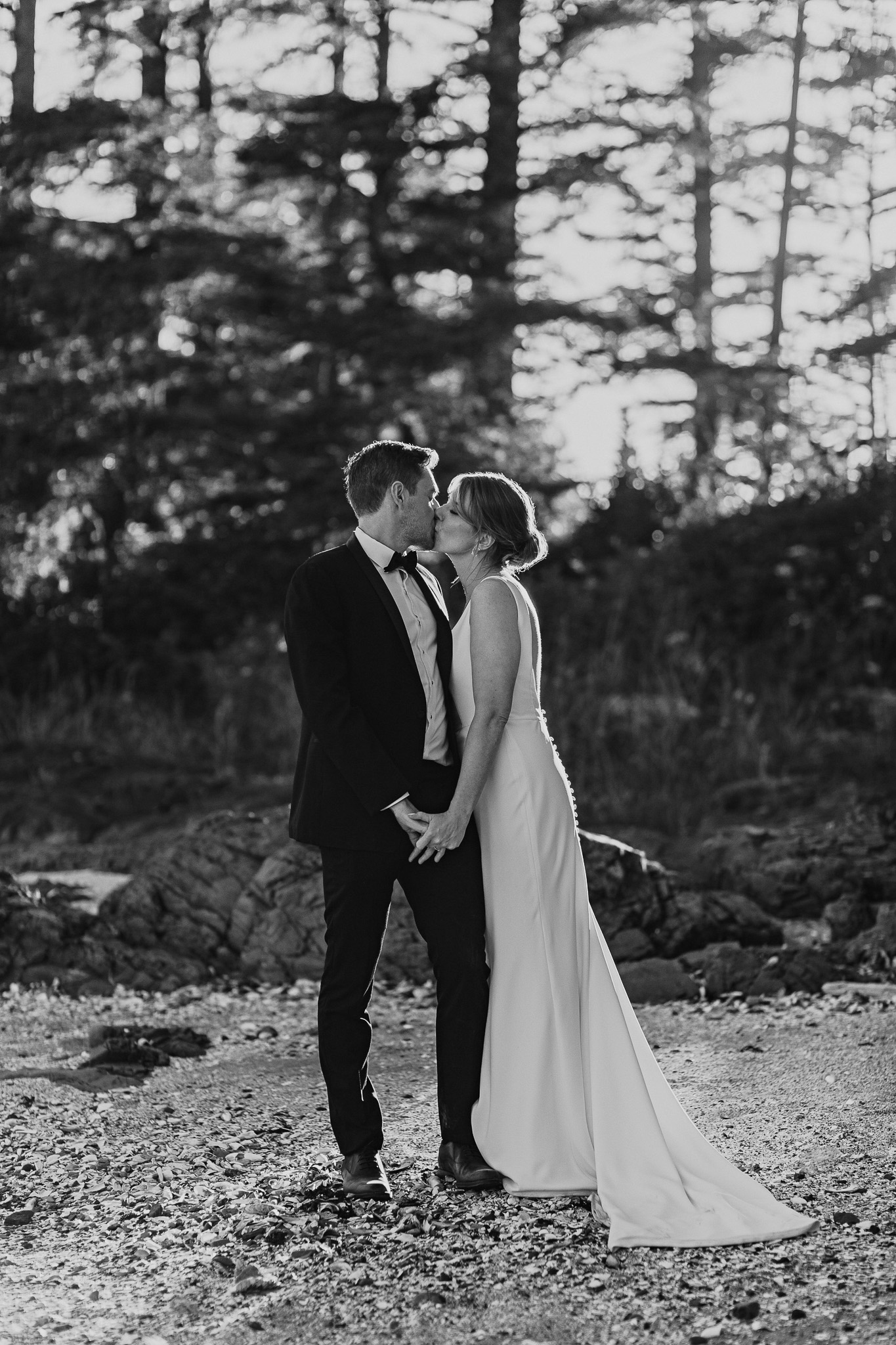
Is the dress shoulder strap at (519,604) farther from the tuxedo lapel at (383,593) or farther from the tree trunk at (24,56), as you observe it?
the tree trunk at (24,56)

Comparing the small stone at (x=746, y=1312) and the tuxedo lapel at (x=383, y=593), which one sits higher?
the tuxedo lapel at (x=383, y=593)

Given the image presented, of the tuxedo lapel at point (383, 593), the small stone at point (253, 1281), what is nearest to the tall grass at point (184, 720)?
the tuxedo lapel at point (383, 593)

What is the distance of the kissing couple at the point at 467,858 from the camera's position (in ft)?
14.5

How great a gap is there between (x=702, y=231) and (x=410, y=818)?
23.2 metres

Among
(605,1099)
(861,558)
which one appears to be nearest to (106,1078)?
(605,1099)

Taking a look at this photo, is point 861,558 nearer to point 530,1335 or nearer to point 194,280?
point 194,280

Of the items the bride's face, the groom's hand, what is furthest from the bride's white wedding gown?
the groom's hand

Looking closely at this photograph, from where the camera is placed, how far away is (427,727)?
454 cm

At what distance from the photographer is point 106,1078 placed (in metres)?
6.39

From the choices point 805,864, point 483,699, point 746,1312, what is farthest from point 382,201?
point 746,1312

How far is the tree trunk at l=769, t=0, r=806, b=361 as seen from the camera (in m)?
25.0

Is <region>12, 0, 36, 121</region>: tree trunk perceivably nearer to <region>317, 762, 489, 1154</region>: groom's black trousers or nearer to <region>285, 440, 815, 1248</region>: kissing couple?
<region>285, 440, 815, 1248</region>: kissing couple

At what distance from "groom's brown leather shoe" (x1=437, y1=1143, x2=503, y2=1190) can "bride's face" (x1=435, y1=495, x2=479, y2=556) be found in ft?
5.81

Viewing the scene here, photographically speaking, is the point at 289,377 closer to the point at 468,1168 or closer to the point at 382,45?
the point at 382,45
